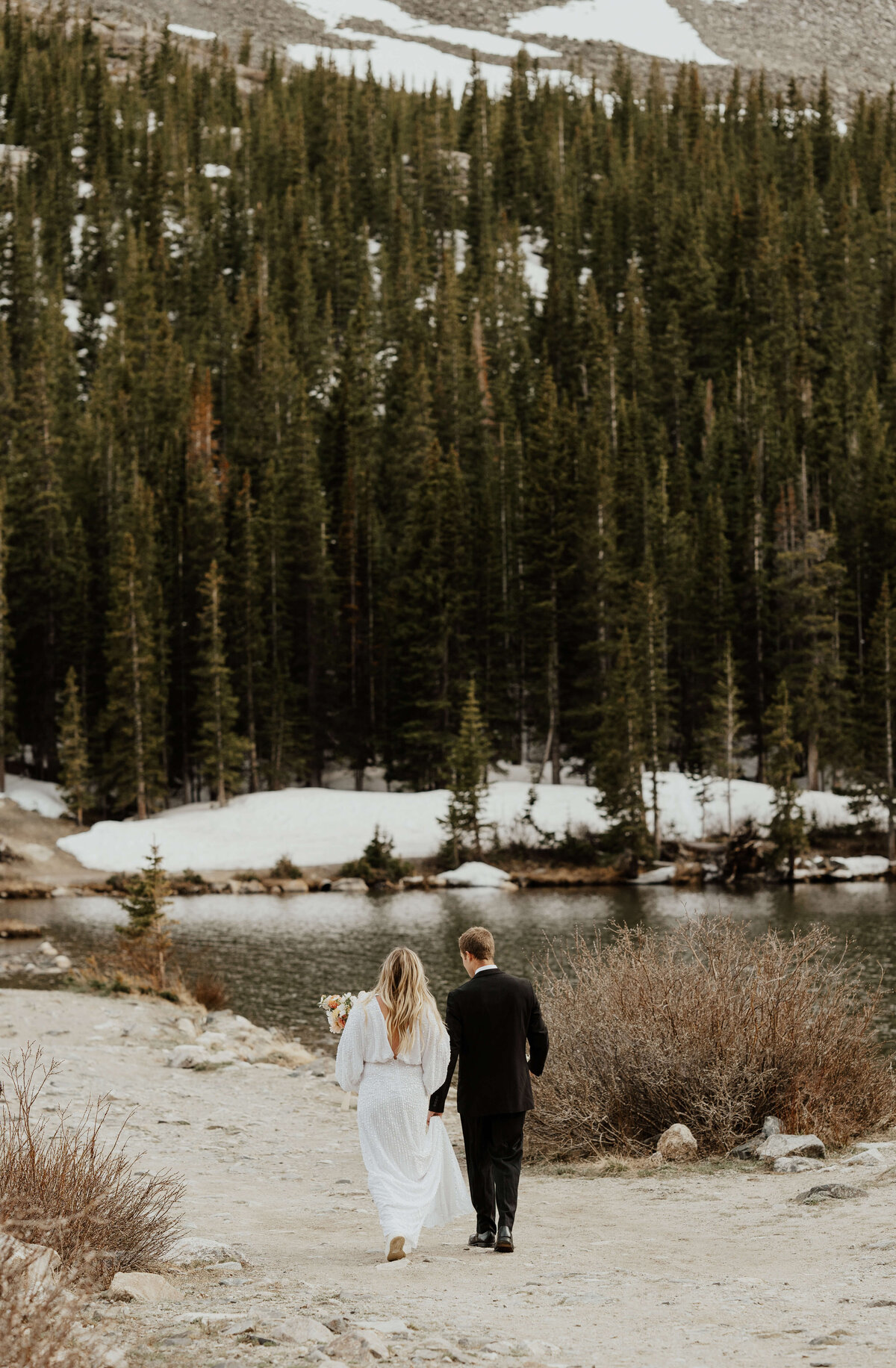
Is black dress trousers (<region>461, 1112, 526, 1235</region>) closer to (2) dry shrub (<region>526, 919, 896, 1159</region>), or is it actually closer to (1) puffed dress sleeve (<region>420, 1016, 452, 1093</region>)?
(1) puffed dress sleeve (<region>420, 1016, 452, 1093</region>)

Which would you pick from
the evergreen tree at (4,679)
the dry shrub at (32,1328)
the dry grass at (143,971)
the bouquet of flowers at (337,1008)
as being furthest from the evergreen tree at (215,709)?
the dry shrub at (32,1328)

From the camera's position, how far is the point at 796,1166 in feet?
32.9

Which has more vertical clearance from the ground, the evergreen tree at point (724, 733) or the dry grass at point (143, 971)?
the evergreen tree at point (724, 733)

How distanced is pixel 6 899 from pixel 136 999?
24.6m

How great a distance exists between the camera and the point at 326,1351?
5.40 m

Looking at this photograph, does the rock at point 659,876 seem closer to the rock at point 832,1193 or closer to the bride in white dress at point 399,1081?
the rock at point 832,1193

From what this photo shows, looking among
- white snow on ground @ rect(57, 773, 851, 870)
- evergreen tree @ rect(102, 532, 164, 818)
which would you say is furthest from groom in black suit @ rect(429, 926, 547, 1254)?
evergreen tree @ rect(102, 532, 164, 818)

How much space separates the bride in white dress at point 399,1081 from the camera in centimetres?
752

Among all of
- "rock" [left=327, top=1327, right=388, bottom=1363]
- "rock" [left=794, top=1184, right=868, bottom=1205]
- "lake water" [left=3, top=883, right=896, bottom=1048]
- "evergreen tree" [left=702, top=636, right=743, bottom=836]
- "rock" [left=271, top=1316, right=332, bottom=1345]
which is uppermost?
"evergreen tree" [left=702, top=636, right=743, bottom=836]

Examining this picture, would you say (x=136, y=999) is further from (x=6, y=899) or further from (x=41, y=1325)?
(x=6, y=899)

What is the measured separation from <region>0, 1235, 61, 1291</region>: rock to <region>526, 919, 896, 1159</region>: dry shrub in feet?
20.4

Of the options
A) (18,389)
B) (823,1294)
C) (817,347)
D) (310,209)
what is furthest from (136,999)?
(310,209)

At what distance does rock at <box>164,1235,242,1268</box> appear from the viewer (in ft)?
24.0

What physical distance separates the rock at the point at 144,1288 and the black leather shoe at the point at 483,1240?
200cm
